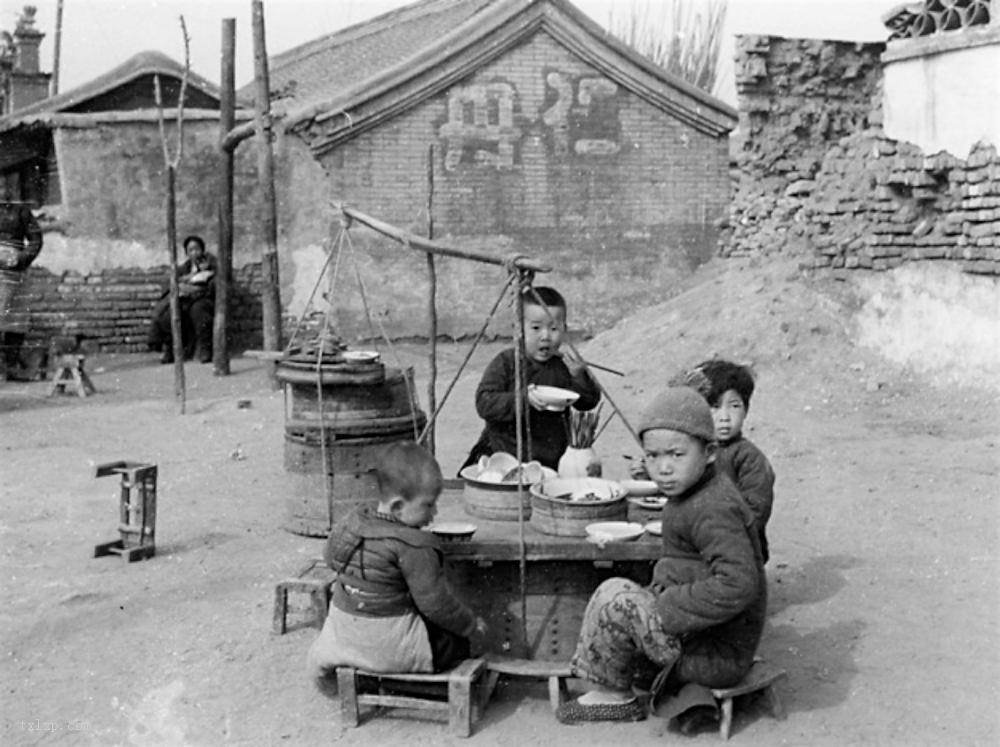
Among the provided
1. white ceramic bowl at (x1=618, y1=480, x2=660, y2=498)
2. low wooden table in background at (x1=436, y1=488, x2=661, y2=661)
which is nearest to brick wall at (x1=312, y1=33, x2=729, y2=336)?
white ceramic bowl at (x1=618, y1=480, x2=660, y2=498)

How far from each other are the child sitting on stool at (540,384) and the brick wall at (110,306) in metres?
11.0

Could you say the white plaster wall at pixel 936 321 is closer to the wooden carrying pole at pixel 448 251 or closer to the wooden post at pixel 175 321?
the wooden carrying pole at pixel 448 251

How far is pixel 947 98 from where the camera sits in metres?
11.2

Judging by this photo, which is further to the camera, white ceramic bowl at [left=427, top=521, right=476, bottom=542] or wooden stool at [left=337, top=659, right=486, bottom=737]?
white ceramic bowl at [left=427, top=521, right=476, bottom=542]

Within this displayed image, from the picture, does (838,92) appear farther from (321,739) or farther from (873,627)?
(321,739)

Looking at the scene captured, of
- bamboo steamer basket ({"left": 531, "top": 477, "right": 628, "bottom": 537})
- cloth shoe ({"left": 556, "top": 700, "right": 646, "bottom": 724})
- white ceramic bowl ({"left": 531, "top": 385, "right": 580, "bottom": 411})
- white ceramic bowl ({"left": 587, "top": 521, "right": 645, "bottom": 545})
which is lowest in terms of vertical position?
cloth shoe ({"left": 556, "top": 700, "right": 646, "bottom": 724})

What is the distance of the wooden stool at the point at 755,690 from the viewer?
Answer: 427 cm

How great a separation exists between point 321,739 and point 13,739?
110 cm

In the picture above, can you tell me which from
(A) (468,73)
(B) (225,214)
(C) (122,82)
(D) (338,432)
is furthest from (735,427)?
(C) (122,82)

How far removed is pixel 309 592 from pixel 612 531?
148 centimetres

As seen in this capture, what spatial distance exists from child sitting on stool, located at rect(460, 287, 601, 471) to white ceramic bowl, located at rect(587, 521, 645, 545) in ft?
3.95

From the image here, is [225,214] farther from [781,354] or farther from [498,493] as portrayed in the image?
[498,493]

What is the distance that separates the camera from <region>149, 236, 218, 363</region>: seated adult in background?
52.5ft

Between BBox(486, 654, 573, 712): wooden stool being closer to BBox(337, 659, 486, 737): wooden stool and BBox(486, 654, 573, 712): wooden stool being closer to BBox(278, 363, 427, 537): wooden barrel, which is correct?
BBox(337, 659, 486, 737): wooden stool
